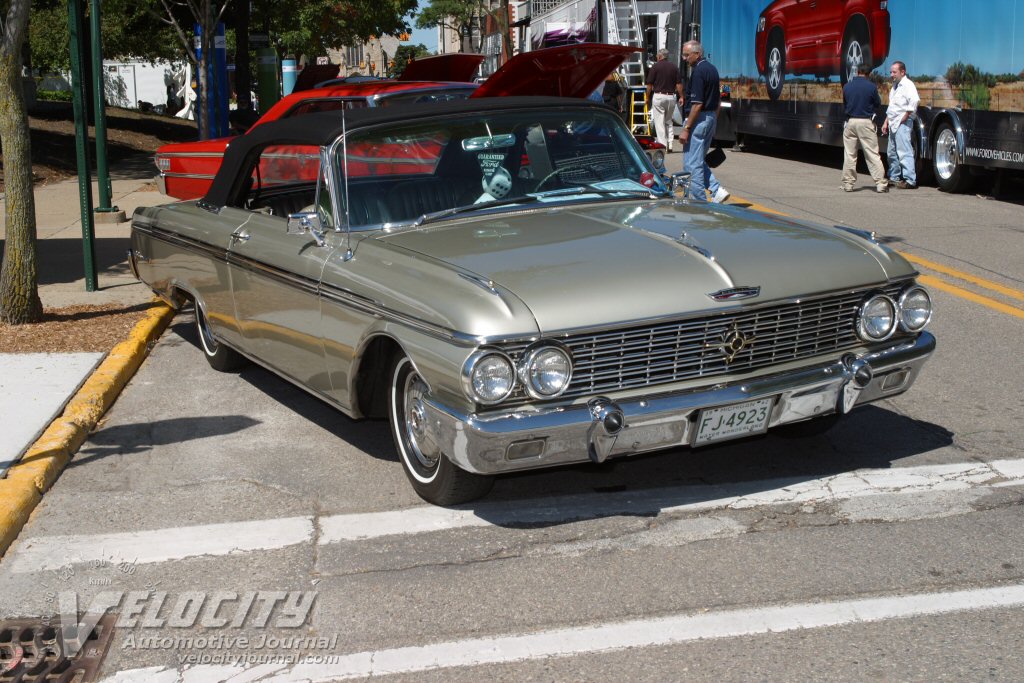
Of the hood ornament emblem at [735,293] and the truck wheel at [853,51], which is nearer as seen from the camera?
the hood ornament emblem at [735,293]

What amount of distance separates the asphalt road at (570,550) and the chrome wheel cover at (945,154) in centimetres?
1058

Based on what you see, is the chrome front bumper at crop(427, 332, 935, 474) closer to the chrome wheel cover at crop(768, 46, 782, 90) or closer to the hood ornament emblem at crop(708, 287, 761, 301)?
the hood ornament emblem at crop(708, 287, 761, 301)

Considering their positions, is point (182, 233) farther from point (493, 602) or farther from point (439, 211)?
point (493, 602)

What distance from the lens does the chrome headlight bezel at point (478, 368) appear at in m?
4.45

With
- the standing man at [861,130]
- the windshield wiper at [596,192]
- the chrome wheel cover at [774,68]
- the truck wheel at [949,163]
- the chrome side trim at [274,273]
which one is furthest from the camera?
the chrome wheel cover at [774,68]

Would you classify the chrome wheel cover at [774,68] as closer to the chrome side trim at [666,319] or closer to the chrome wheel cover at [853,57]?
the chrome wheel cover at [853,57]

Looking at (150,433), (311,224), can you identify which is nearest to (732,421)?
(311,224)

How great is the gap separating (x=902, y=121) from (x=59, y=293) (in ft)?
39.4

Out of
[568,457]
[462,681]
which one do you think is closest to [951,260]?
[568,457]

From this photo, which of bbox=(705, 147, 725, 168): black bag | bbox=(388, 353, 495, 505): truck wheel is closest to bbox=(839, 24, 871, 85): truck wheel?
bbox=(705, 147, 725, 168): black bag

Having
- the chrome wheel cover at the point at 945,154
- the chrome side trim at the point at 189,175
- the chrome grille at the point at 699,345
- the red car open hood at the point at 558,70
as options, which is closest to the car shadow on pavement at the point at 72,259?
the chrome side trim at the point at 189,175

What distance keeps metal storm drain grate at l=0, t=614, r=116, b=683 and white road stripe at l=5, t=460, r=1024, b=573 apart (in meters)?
0.57

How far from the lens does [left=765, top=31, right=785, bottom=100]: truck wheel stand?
2177cm

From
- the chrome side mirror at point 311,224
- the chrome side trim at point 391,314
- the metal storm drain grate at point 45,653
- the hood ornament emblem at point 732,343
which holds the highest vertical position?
the chrome side mirror at point 311,224
